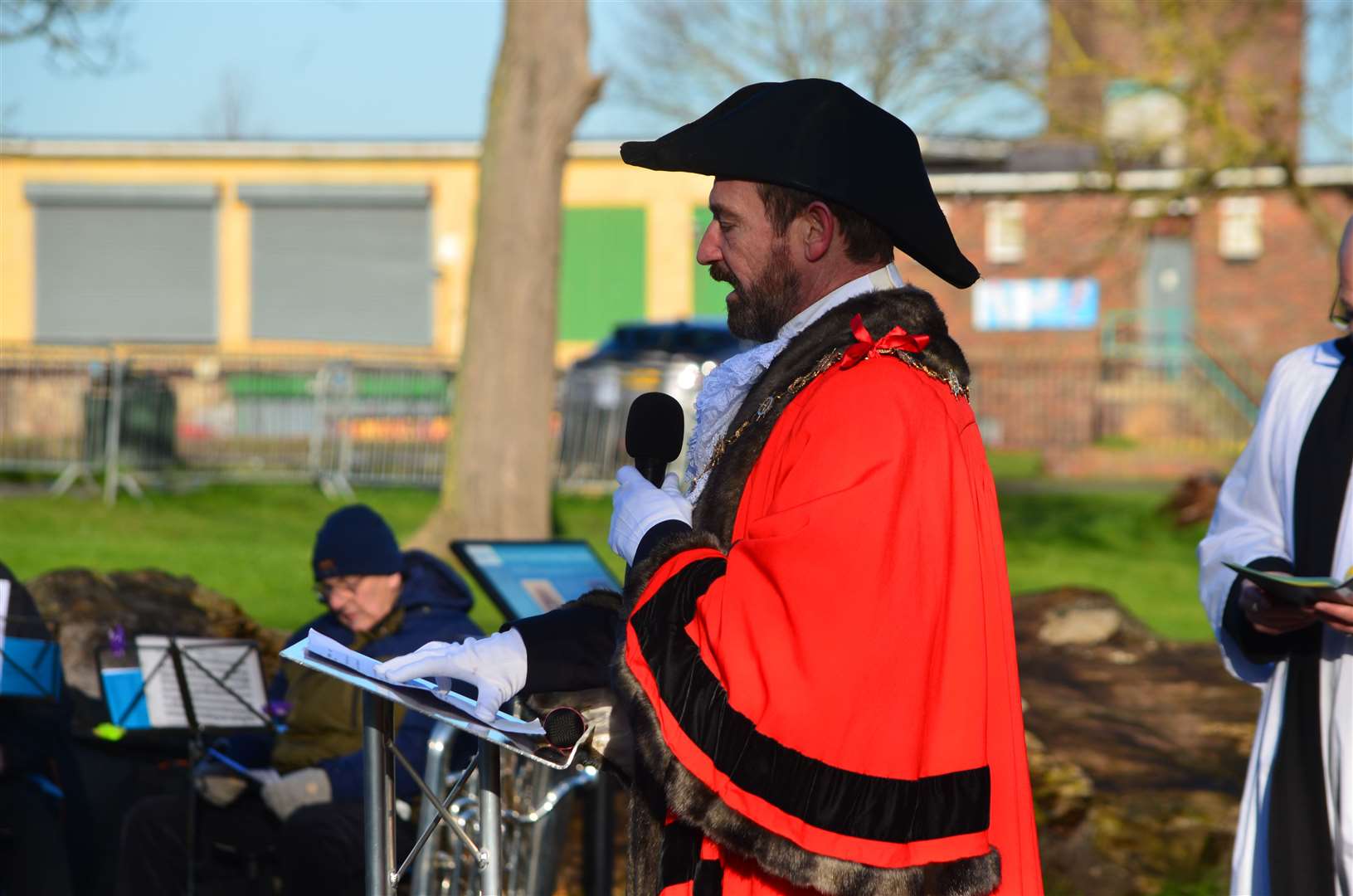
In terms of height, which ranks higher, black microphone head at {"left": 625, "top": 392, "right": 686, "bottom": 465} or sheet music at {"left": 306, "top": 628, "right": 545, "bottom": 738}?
black microphone head at {"left": 625, "top": 392, "right": 686, "bottom": 465}

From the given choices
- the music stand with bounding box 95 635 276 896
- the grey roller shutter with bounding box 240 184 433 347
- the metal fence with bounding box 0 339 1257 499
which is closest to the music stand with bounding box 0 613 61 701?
the music stand with bounding box 95 635 276 896

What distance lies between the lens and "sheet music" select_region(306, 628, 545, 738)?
7.88ft

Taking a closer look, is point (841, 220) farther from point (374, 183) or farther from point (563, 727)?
point (374, 183)

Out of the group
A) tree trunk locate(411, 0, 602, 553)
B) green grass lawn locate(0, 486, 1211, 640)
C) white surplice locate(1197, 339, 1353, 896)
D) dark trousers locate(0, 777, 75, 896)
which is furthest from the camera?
tree trunk locate(411, 0, 602, 553)

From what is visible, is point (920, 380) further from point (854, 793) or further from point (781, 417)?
point (854, 793)

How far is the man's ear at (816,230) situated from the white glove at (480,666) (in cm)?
73

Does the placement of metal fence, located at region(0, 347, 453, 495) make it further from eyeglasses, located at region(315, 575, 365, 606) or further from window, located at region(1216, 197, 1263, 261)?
window, located at region(1216, 197, 1263, 261)

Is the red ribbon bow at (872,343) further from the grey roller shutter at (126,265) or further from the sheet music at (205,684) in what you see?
the grey roller shutter at (126,265)

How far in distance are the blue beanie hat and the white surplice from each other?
8.12 feet

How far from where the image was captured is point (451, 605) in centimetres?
534

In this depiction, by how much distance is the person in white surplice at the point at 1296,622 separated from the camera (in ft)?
11.5

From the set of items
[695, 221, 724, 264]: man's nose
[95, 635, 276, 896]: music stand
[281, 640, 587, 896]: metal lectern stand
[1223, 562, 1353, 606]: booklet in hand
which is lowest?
[95, 635, 276, 896]: music stand

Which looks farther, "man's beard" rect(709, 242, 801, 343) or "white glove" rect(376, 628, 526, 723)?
"man's beard" rect(709, 242, 801, 343)

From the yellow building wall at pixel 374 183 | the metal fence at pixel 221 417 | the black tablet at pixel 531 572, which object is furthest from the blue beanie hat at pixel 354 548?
the yellow building wall at pixel 374 183
